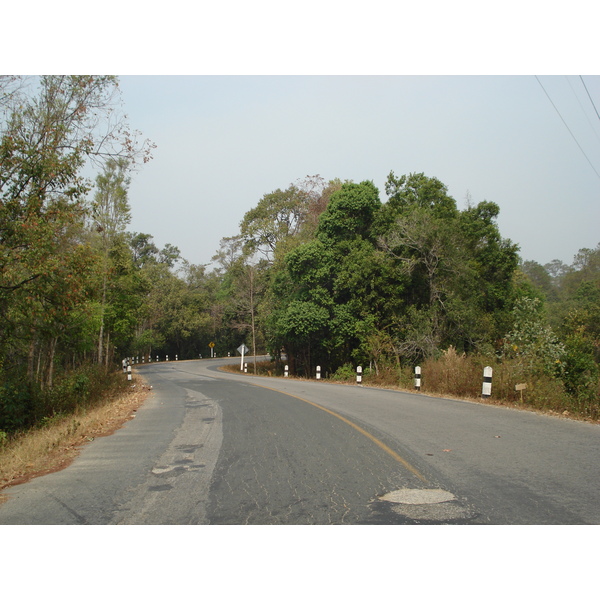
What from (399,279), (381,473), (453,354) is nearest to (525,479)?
(381,473)

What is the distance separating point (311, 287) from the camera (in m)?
32.0

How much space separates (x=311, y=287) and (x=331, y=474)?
25.4 metres

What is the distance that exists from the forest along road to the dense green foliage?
4.55 m

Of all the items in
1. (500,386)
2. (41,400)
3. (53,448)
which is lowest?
(41,400)

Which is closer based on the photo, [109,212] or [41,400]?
[41,400]

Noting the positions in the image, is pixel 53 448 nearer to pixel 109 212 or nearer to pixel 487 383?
pixel 487 383

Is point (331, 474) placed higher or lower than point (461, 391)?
lower

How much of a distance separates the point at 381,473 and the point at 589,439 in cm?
445

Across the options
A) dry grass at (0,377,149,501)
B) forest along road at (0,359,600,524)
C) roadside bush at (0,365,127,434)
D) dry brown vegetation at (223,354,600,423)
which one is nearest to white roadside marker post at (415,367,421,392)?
dry brown vegetation at (223,354,600,423)

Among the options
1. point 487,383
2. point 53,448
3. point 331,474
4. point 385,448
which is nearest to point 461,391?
point 487,383

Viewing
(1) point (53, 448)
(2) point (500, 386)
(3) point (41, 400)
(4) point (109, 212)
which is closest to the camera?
(1) point (53, 448)

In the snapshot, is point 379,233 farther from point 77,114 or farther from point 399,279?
point 77,114

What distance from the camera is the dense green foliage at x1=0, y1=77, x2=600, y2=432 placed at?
1282cm

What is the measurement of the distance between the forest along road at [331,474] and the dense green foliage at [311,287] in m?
4.55
